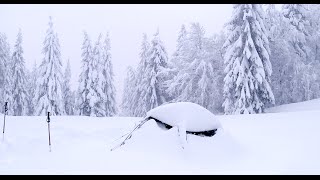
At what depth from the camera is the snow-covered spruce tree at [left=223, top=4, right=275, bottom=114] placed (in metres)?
24.9

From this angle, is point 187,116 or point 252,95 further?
point 252,95

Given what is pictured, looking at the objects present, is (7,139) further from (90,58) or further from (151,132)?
(90,58)

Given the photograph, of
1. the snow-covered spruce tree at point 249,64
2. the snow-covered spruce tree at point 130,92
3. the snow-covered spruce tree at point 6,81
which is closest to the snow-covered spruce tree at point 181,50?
the snow-covered spruce tree at point 130,92

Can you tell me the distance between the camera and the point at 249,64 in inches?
1011

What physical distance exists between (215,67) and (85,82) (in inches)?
537

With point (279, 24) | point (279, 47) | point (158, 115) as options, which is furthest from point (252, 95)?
point (158, 115)

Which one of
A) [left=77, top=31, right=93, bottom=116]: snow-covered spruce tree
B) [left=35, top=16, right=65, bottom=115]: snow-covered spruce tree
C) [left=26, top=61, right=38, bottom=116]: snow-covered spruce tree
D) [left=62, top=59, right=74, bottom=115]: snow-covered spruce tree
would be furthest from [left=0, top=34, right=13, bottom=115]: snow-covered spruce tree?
[left=77, top=31, right=93, bottom=116]: snow-covered spruce tree

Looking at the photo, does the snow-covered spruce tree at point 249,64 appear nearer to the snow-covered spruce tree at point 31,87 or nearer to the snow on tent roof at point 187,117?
the snow on tent roof at point 187,117

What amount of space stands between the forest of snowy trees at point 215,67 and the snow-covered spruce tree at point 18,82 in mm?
118

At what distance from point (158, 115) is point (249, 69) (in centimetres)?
1677

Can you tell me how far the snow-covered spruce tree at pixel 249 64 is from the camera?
24875 mm

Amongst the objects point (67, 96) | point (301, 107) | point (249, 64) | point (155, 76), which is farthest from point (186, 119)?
point (67, 96)

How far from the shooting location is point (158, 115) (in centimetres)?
1008

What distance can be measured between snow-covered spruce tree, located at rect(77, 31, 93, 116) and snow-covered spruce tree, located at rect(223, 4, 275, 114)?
16.0m
